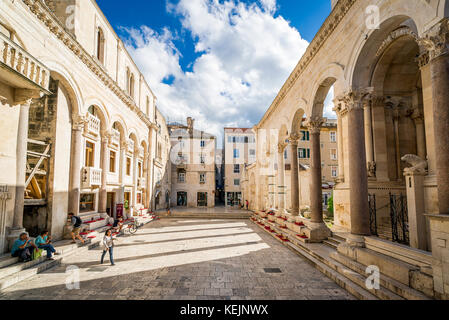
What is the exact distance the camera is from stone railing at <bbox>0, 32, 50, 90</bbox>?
6.69m

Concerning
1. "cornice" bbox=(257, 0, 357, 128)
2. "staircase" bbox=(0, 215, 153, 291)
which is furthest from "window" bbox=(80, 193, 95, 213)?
"cornice" bbox=(257, 0, 357, 128)

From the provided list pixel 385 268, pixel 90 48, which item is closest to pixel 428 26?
pixel 385 268

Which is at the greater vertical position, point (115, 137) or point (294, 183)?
point (115, 137)

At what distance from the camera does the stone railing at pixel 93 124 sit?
42.0 ft

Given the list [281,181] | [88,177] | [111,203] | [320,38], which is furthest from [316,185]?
[111,203]

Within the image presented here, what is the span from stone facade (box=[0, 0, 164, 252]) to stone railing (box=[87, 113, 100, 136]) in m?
0.06

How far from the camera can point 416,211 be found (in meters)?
5.56

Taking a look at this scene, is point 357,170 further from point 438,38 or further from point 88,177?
point 88,177

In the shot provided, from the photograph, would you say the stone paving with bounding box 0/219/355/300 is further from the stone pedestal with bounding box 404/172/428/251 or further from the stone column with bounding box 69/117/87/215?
the stone column with bounding box 69/117/87/215

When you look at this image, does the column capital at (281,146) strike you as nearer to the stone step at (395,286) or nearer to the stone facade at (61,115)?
the stone step at (395,286)

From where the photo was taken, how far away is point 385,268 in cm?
554

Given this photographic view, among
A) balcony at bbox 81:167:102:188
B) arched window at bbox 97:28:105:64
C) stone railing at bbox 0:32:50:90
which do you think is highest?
arched window at bbox 97:28:105:64

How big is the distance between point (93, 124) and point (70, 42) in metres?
4.49

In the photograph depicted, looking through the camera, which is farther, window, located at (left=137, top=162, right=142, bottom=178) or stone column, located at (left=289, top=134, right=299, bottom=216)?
window, located at (left=137, top=162, right=142, bottom=178)
